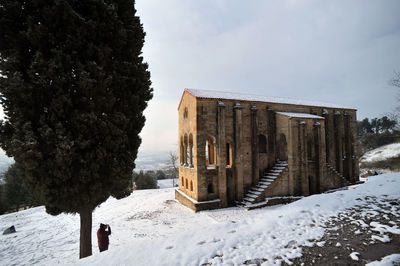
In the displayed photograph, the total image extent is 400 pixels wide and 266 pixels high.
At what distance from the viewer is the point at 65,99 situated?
5.98 meters

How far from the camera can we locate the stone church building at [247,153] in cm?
1468

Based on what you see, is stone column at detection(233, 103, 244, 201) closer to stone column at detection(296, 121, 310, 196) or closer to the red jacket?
stone column at detection(296, 121, 310, 196)

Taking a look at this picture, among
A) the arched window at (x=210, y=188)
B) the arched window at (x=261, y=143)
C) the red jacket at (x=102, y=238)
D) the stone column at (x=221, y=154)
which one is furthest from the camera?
the arched window at (x=261, y=143)

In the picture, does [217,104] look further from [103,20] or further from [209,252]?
[209,252]

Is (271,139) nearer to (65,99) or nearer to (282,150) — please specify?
(282,150)

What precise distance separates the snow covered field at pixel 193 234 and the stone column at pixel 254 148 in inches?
139

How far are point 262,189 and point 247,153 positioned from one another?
3229 millimetres

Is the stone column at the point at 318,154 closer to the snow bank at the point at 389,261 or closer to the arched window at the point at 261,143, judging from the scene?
the arched window at the point at 261,143

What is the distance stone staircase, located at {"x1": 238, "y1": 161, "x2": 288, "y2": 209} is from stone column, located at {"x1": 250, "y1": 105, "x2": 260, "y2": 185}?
677mm

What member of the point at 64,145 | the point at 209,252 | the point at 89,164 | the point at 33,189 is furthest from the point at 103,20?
the point at 209,252

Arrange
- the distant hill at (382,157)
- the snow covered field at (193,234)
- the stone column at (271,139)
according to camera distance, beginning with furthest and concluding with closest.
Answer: the distant hill at (382,157), the stone column at (271,139), the snow covered field at (193,234)

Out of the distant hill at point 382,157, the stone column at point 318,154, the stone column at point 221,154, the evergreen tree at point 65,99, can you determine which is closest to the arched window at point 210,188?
the stone column at point 221,154

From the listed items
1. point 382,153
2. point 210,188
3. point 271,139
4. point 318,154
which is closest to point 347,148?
point 318,154

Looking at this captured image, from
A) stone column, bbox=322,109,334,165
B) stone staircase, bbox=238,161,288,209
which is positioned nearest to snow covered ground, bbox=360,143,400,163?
stone column, bbox=322,109,334,165
